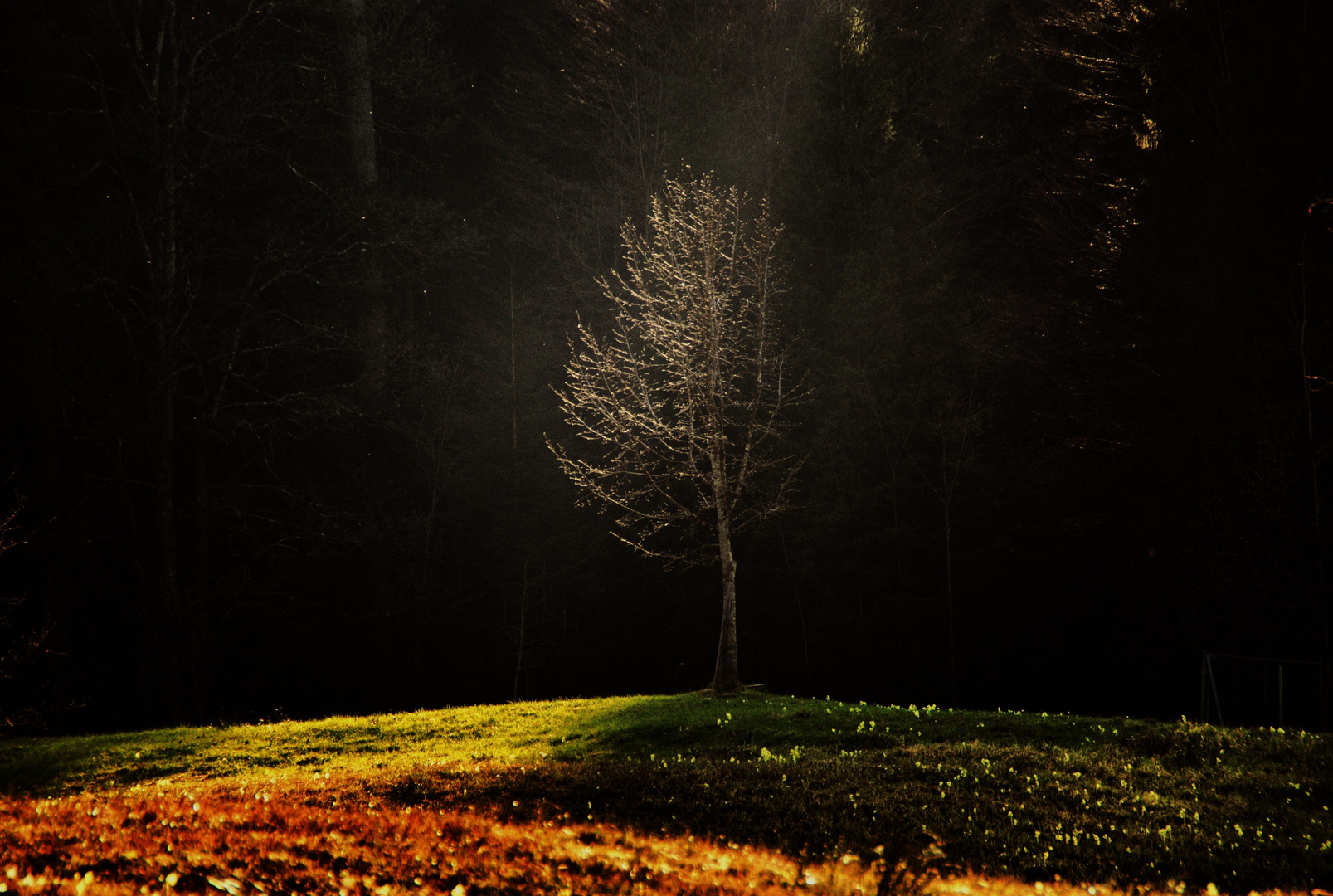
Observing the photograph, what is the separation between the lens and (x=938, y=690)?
20.9 m

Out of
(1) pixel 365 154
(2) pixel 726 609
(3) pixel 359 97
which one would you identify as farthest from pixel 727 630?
(3) pixel 359 97

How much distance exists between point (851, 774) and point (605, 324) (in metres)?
19.0

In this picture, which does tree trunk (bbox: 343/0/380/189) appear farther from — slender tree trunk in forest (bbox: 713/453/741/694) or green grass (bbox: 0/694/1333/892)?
green grass (bbox: 0/694/1333/892)

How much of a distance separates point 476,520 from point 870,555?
1062 centimetres

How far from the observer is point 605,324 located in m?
24.9

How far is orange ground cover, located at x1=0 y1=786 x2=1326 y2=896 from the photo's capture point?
4035 millimetres

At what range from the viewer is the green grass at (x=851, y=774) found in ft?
17.9

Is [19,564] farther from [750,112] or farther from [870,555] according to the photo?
[750,112]

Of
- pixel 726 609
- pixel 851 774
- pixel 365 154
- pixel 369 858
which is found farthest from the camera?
pixel 365 154

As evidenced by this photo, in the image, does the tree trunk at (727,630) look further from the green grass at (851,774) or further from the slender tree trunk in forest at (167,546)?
the slender tree trunk in forest at (167,546)

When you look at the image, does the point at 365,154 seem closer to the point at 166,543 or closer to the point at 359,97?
the point at 359,97

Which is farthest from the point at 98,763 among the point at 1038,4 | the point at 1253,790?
the point at 1038,4

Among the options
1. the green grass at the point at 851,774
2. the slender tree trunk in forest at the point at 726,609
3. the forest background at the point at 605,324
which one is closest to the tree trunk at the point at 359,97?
the forest background at the point at 605,324

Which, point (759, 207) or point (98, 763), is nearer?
point (98, 763)
